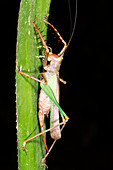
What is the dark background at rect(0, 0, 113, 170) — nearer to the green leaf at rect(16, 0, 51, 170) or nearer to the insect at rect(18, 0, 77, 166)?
the insect at rect(18, 0, 77, 166)

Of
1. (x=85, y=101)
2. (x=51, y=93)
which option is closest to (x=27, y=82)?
(x=51, y=93)

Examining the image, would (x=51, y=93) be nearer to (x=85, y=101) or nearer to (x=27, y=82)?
(x=27, y=82)

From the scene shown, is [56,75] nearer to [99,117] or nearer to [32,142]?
[32,142]

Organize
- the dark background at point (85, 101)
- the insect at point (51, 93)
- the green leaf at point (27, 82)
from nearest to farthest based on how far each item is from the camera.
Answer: the green leaf at point (27, 82) < the insect at point (51, 93) < the dark background at point (85, 101)

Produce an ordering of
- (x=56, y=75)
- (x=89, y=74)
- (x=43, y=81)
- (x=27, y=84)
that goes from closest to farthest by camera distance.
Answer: (x=27, y=84), (x=43, y=81), (x=56, y=75), (x=89, y=74)

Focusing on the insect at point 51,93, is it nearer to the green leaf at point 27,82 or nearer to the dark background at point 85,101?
the green leaf at point 27,82

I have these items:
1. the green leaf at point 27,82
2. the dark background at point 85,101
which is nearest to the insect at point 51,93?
the green leaf at point 27,82

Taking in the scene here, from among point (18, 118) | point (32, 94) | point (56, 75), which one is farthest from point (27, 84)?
point (56, 75)

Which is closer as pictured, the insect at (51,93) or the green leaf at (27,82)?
the green leaf at (27,82)
